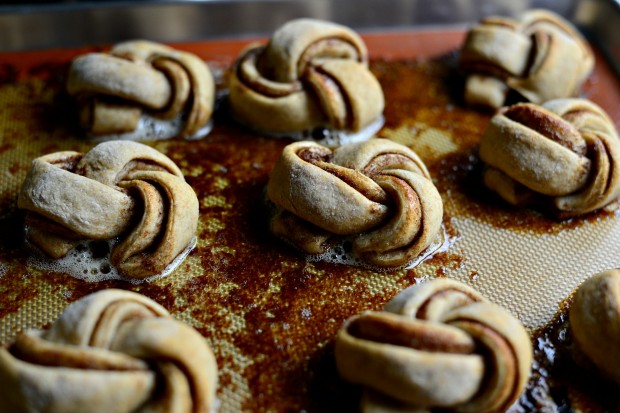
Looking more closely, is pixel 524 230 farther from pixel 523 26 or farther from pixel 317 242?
pixel 523 26

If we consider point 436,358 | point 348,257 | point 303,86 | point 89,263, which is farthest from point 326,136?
point 436,358

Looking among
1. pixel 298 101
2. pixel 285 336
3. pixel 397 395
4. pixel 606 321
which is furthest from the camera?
pixel 298 101

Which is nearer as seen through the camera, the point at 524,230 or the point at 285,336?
the point at 285,336

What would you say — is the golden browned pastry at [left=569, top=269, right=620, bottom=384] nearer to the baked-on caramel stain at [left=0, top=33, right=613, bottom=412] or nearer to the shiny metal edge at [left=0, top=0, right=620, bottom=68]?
the baked-on caramel stain at [left=0, top=33, right=613, bottom=412]

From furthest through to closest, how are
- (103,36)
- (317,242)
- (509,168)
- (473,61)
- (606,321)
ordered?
(103,36) → (473,61) → (509,168) → (317,242) → (606,321)

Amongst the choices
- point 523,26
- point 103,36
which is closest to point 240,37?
point 103,36

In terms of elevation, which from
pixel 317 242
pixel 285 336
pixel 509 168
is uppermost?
pixel 509 168
